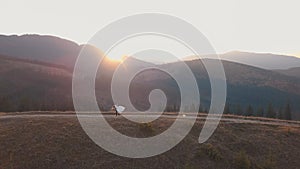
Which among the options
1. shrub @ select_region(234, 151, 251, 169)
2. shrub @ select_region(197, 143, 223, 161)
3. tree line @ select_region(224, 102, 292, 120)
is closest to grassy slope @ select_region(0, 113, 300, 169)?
shrub @ select_region(197, 143, 223, 161)

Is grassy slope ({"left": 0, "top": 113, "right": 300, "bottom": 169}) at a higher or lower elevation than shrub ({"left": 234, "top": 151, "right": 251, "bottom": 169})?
higher

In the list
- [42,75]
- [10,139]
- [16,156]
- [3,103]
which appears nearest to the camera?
[16,156]

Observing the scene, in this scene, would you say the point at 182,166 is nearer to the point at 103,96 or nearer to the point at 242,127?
the point at 242,127

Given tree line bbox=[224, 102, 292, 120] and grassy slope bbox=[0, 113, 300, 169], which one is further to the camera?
tree line bbox=[224, 102, 292, 120]

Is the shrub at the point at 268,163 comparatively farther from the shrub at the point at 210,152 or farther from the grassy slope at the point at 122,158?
the shrub at the point at 210,152

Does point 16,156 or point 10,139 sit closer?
point 16,156

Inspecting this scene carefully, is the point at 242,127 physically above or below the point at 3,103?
below

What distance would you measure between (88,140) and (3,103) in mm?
44276

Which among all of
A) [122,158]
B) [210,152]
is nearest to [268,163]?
[210,152]

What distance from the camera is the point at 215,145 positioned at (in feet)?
88.4

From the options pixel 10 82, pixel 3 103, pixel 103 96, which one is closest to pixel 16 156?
pixel 3 103

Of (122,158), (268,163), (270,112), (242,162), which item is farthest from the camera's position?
(270,112)

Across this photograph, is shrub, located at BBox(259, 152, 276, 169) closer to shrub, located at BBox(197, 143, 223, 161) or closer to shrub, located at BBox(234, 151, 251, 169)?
shrub, located at BBox(234, 151, 251, 169)

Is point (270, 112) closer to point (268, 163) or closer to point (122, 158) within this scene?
point (268, 163)
